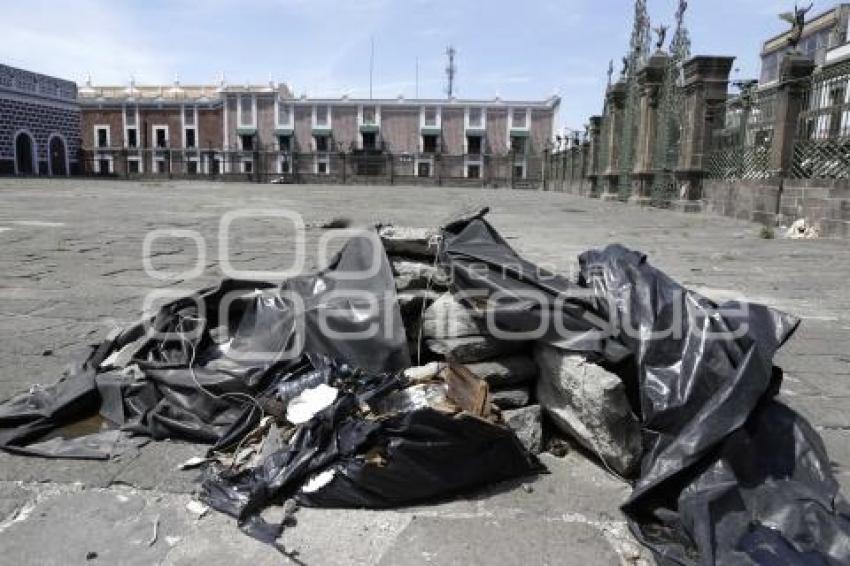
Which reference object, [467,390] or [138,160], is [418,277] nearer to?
[467,390]

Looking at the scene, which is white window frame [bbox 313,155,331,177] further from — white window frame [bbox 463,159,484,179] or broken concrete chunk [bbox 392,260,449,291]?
broken concrete chunk [bbox 392,260,449,291]

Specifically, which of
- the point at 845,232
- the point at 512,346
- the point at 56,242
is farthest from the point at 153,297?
the point at 845,232

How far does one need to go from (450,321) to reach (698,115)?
13.7m

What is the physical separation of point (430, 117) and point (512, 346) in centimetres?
6101

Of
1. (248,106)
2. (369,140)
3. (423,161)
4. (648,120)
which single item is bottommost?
(423,161)

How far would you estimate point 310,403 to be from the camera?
2619 millimetres

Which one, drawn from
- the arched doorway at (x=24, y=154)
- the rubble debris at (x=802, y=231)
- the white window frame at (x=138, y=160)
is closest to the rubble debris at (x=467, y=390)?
the rubble debris at (x=802, y=231)

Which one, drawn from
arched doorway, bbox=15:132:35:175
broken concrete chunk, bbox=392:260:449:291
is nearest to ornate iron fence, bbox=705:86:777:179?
broken concrete chunk, bbox=392:260:449:291

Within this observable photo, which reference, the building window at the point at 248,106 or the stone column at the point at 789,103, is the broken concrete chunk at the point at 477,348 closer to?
the stone column at the point at 789,103

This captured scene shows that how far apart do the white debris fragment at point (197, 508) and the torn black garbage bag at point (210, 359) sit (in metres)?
0.33

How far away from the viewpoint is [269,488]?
2289 mm

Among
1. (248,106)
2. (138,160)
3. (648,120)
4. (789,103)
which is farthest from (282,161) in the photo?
(789,103)

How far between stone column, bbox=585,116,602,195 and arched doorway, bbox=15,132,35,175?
35.9 metres

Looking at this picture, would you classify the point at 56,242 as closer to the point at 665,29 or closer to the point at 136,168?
the point at 665,29
